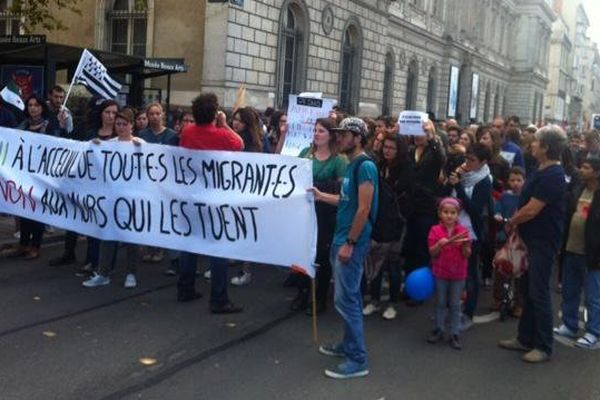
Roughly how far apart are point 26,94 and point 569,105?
385ft

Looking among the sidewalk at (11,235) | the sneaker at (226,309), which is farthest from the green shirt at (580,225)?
the sidewalk at (11,235)

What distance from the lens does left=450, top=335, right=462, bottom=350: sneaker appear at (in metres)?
6.13

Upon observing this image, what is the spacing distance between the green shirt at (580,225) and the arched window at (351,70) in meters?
22.7

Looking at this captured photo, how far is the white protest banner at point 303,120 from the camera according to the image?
30.7 ft

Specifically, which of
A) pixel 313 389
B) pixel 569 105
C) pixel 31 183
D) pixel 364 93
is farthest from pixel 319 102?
pixel 569 105

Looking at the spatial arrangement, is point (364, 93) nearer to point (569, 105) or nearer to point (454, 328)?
point (454, 328)

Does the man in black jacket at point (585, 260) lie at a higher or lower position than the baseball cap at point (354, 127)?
lower

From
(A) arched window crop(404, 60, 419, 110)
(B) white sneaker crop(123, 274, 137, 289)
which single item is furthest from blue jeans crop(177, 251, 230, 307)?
(A) arched window crop(404, 60, 419, 110)

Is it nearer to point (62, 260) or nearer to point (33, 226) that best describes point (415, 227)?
point (62, 260)

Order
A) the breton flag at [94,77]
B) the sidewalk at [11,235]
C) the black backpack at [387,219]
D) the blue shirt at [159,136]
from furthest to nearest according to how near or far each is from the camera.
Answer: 1. the sidewalk at [11,235]
2. the breton flag at [94,77]
3. the blue shirt at [159,136]
4. the black backpack at [387,219]

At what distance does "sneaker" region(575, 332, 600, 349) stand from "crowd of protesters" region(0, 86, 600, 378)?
12mm

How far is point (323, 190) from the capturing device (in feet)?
22.1

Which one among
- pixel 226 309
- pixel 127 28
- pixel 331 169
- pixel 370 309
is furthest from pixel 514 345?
pixel 127 28

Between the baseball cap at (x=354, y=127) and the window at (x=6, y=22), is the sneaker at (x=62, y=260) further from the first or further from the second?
the window at (x=6, y=22)
